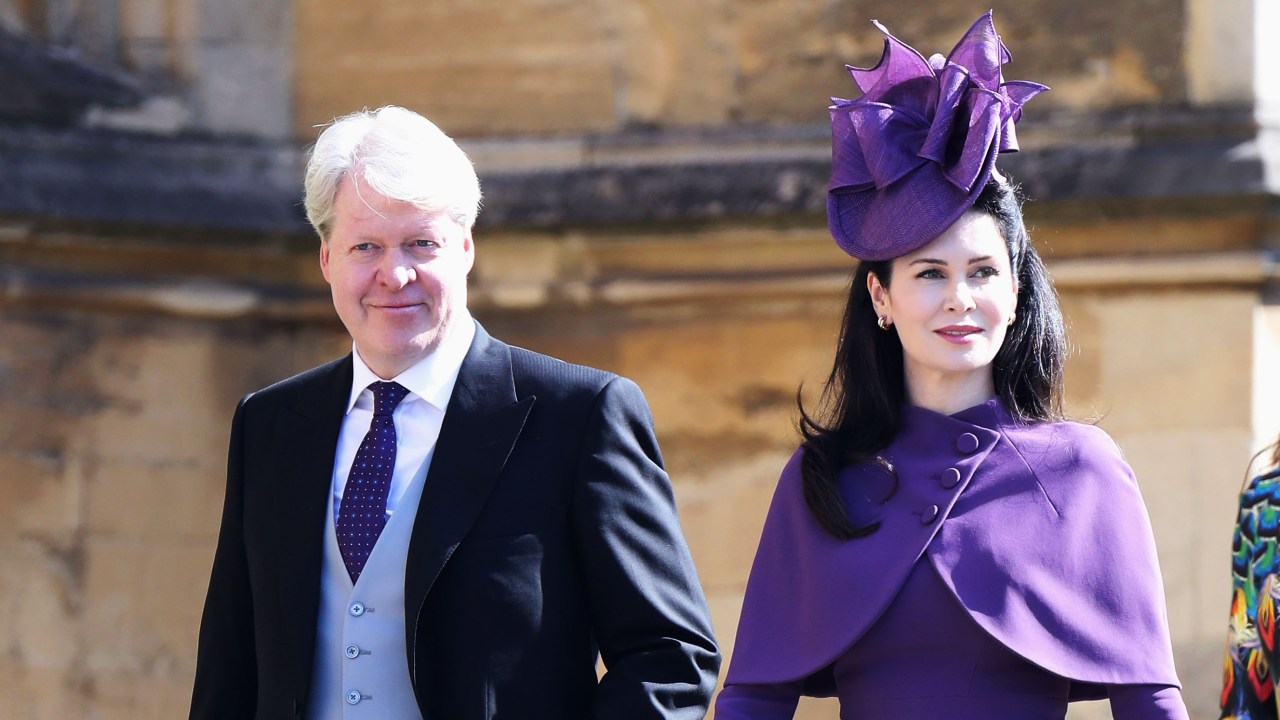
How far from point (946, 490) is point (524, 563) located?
0.62 meters

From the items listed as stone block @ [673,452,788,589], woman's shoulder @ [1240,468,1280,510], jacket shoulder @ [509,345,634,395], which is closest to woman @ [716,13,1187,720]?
jacket shoulder @ [509,345,634,395]

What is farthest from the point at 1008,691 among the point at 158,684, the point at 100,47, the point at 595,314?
the point at 100,47

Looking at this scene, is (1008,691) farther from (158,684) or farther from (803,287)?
(158,684)

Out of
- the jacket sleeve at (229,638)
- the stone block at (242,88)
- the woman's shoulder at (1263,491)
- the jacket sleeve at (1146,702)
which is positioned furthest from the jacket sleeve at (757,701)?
the stone block at (242,88)

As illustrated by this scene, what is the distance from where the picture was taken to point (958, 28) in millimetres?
4785

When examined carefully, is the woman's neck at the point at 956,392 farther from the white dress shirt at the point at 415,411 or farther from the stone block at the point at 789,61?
the stone block at the point at 789,61

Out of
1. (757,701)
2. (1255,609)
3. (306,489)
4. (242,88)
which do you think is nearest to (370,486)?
(306,489)

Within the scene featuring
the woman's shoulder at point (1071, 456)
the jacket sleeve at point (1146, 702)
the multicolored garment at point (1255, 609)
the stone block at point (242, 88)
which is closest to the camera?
the jacket sleeve at point (1146, 702)

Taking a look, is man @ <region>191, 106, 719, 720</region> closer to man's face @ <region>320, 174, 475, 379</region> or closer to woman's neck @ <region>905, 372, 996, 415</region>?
man's face @ <region>320, 174, 475, 379</region>

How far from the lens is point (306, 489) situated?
293 cm

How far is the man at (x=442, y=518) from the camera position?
276cm

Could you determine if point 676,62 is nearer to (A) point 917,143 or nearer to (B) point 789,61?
(B) point 789,61

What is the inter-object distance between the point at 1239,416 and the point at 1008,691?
6.52 ft

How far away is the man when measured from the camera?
109 inches
